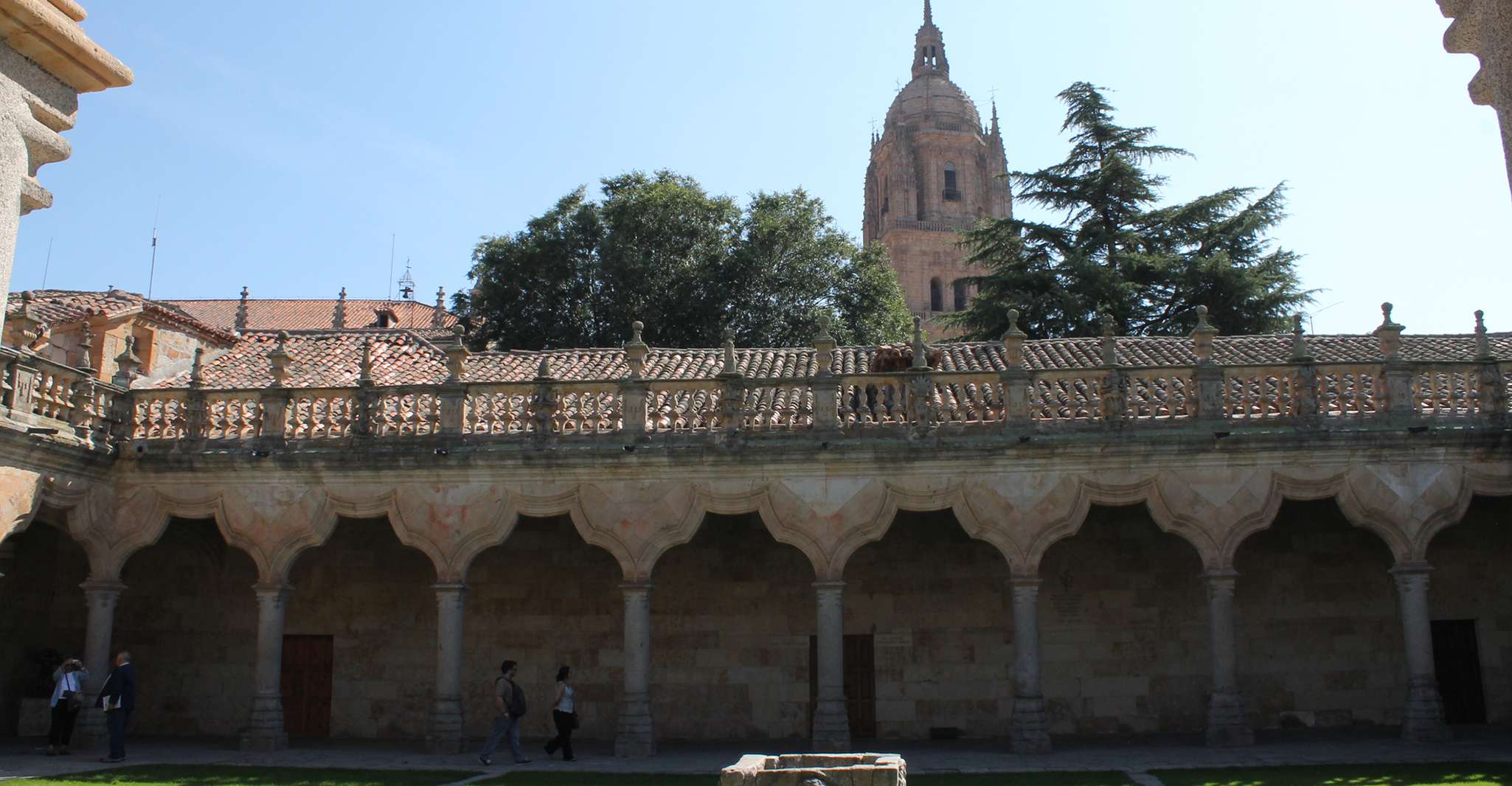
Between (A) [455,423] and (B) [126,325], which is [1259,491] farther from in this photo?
(B) [126,325]

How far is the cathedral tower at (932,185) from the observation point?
65.4m

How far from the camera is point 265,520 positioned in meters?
17.6

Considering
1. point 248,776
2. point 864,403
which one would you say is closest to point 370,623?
point 248,776

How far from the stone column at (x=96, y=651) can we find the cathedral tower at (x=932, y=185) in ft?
164

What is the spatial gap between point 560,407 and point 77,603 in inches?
376

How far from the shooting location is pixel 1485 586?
19172 mm

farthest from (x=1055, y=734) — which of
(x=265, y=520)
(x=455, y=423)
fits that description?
(x=265, y=520)

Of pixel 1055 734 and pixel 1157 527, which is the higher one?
pixel 1157 527

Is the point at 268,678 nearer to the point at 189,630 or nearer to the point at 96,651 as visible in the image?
the point at 96,651

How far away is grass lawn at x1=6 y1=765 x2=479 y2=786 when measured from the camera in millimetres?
13641

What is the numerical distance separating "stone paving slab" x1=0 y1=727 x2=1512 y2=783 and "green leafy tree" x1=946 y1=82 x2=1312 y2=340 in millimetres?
17449

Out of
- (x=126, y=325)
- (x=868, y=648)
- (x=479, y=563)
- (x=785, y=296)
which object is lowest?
(x=868, y=648)

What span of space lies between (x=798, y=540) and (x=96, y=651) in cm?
995

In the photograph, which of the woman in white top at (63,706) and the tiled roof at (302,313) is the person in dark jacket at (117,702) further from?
the tiled roof at (302,313)
